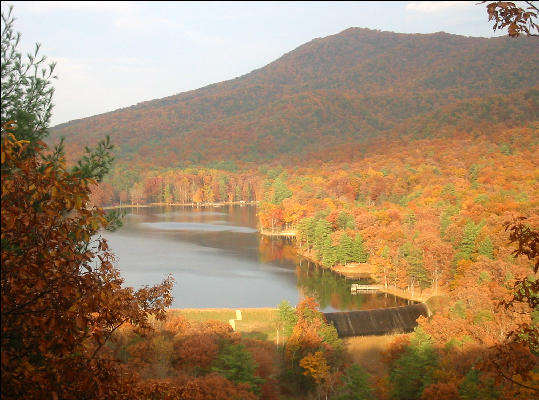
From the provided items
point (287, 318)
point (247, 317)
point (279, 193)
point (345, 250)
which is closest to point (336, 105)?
point (279, 193)

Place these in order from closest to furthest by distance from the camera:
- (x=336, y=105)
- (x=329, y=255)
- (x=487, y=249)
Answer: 1. (x=487, y=249)
2. (x=329, y=255)
3. (x=336, y=105)

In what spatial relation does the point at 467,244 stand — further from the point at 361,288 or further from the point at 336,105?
the point at 336,105

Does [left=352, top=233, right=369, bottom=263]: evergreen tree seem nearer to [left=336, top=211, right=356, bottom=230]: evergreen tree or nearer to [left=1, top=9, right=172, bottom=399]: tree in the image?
[left=336, top=211, right=356, bottom=230]: evergreen tree

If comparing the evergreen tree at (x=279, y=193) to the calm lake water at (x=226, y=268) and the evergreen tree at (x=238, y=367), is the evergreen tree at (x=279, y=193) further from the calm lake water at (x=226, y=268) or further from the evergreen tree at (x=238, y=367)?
the evergreen tree at (x=238, y=367)

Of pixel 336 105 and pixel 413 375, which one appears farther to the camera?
pixel 336 105

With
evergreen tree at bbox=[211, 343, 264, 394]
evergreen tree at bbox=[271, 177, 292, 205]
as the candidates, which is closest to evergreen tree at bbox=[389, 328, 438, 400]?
evergreen tree at bbox=[211, 343, 264, 394]

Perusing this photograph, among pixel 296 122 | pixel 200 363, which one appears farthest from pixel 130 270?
pixel 296 122
